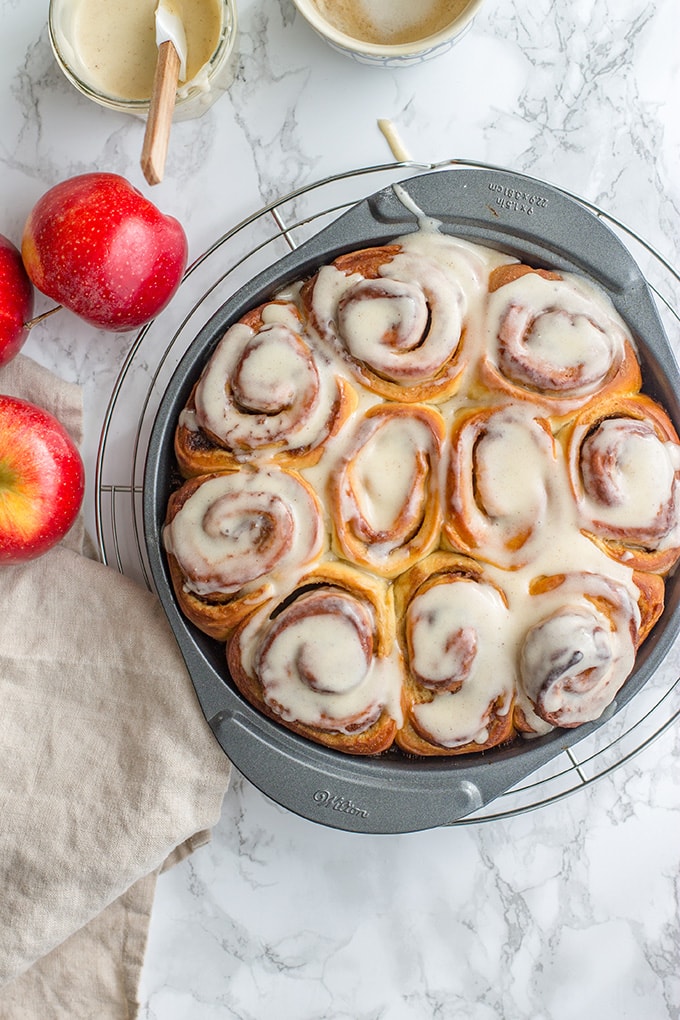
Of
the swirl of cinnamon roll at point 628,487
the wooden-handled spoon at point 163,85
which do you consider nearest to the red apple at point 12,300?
the wooden-handled spoon at point 163,85

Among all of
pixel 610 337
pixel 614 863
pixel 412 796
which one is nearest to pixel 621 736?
pixel 614 863

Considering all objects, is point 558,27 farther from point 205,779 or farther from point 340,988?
point 340,988

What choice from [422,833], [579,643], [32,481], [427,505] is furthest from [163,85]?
[422,833]

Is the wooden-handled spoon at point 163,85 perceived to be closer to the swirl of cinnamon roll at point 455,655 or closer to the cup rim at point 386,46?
the cup rim at point 386,46

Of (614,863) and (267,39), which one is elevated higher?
(267,39)

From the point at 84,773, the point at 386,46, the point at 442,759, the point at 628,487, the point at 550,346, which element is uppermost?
the point at 386,46

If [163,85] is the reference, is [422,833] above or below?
below

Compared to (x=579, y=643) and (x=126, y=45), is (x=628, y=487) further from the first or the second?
(x=126, y=45)
